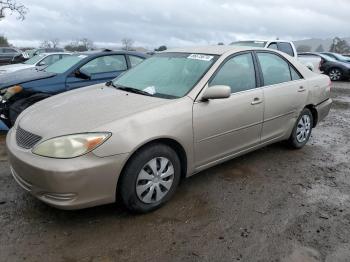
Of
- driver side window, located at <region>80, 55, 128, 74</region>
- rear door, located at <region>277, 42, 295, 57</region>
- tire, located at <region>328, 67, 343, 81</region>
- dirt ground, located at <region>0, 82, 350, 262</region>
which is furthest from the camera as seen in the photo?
tire, located at <region>328, 67, 343, 81</region>

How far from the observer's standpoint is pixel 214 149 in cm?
385

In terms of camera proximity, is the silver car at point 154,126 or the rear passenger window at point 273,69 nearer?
the silver car at point 154,126

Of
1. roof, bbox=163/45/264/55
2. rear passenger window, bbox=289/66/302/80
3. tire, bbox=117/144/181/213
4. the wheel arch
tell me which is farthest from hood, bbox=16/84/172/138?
the wheel arch

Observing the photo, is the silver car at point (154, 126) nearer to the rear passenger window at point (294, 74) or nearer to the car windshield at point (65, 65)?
the rear passenger window at point (294, 74)

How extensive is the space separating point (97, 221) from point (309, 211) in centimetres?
205

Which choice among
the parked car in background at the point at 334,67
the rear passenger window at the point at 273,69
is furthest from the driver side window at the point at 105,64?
the parked car in background at the point at 334,67

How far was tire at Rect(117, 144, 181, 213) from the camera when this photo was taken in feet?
10.3

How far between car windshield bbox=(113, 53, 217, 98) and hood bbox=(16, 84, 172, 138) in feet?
0.67

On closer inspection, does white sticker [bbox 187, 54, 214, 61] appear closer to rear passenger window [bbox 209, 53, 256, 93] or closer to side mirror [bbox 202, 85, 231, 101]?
rear passenger window [bbox 209, 53, 256, 93]

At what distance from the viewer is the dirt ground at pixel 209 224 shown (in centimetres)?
284

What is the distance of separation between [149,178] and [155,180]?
0.08 m

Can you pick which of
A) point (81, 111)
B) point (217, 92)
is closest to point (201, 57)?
point (217, 92)

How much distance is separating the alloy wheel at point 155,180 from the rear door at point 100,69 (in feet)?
11.6

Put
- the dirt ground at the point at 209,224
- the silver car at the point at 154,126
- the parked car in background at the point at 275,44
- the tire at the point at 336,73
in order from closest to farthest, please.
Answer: the dirt ground at the point at 209,224, the silver car at the point at 154,126, the parked car in background at the point at 275,44, the tire at the point at 336,73
